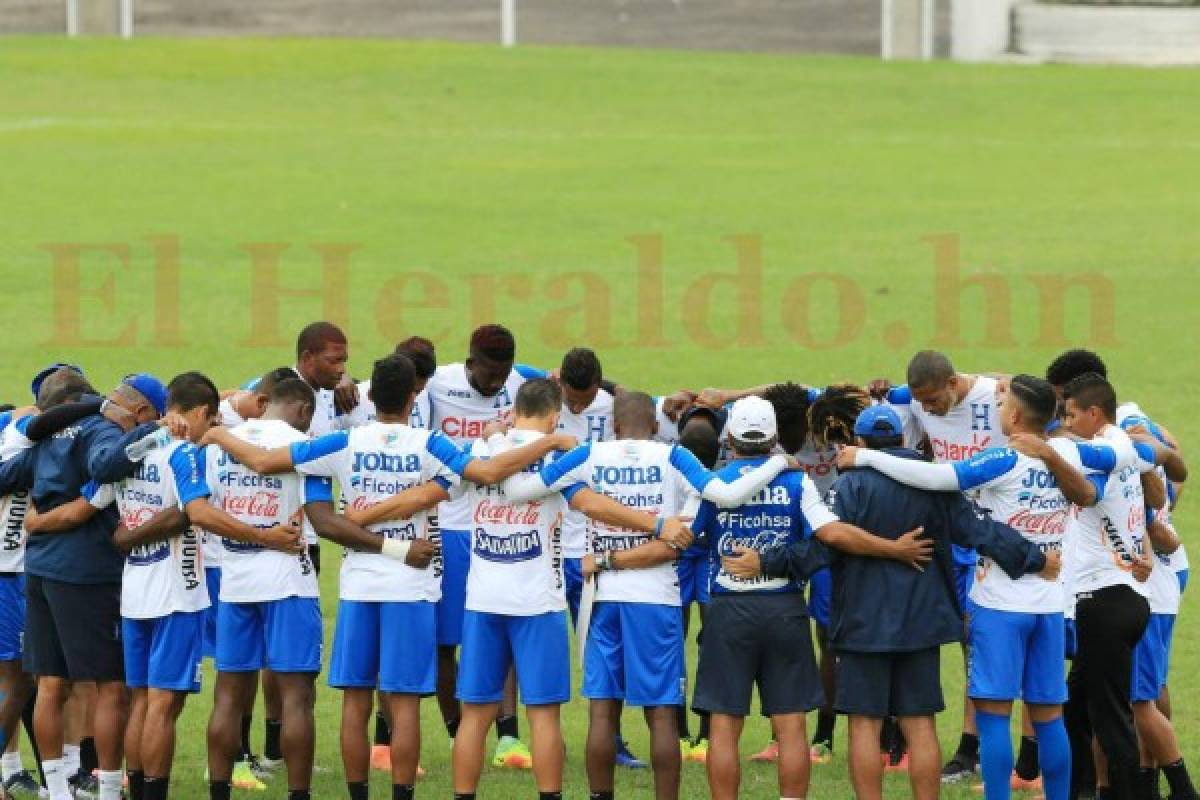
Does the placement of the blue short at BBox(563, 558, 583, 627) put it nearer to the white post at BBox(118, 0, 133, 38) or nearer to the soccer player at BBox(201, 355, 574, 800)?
the soccer player at BBox(201, 355, 574, 800)

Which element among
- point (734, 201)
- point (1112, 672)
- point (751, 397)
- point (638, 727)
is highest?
point (734, 201)

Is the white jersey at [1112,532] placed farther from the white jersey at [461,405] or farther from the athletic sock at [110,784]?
the athletic sock at [110,784]

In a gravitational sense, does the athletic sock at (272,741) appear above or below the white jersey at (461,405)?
below

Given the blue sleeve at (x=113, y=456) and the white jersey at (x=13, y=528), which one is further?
the white jersey at (x=13, y=528)

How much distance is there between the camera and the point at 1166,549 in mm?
10906

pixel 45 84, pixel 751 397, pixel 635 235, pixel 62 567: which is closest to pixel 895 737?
pixel 751 397

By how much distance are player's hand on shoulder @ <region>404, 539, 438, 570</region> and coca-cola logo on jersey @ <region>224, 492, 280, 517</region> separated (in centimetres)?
71

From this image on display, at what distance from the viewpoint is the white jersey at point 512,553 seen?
10.3m

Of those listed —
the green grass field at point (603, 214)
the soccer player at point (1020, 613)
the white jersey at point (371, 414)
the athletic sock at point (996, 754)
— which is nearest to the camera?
the soccer player at point (1020, 613)

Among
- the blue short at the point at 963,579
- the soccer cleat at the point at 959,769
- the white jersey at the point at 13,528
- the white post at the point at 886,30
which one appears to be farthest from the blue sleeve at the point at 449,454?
the white post at the point at 886,30

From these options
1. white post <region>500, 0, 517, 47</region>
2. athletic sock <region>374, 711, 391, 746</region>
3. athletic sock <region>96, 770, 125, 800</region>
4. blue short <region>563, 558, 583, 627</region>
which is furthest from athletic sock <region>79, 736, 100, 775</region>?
white post <region>500, 0, 517, 47</region>

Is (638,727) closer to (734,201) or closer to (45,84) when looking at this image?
(734,201)

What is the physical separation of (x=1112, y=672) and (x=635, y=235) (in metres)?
19.1

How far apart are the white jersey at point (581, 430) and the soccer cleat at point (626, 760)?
118 cm
